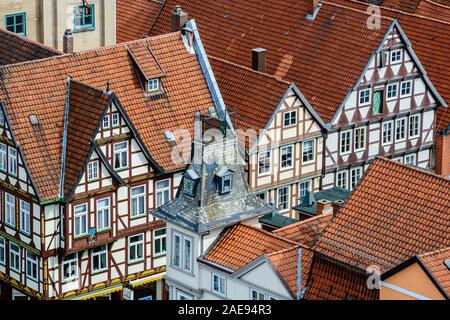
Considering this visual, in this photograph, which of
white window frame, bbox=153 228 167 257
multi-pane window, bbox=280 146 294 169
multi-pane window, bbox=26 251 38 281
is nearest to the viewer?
multi-pane window, bbox=26 251 38 281

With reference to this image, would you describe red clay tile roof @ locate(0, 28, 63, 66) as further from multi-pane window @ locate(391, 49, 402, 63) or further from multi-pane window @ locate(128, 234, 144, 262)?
multi-pane window @ locate(391, 49, 402, 63)

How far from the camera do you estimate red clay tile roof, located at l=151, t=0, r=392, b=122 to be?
9381 centimetres

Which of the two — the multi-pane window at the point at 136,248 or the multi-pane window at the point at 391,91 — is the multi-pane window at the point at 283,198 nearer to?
the multi-pane window at the point at 391,91

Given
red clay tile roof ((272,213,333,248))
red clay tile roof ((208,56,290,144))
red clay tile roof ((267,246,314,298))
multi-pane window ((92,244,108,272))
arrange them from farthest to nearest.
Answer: red clay tile roof ((208,56,290,144)) → multi-pane window ((92,244,108,272)) → red clay tile roof ((272,213,333,248)) → red clay tile roof ((267,246,314,298))

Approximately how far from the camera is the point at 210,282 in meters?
75.9

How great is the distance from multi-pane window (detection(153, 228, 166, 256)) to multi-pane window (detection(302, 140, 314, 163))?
29.5 ft

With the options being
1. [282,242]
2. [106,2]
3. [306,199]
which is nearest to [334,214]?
[282,242]

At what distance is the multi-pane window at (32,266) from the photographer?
3312 inches

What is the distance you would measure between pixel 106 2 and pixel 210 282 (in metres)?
30.3

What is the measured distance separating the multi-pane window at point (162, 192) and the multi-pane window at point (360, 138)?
40.0 feet

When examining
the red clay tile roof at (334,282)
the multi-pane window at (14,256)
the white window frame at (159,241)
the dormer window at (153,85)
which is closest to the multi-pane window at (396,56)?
the dormer window at (153,85)

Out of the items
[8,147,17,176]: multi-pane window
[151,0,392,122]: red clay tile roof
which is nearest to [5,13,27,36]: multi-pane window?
[151,0,392,122]: red clay tile roof

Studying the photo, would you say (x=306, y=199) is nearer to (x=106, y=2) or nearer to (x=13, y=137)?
(x=13, y=137)

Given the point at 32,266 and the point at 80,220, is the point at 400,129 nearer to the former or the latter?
the point at 80,220
